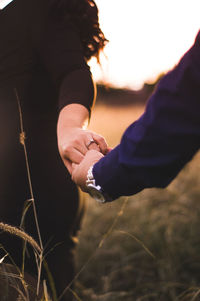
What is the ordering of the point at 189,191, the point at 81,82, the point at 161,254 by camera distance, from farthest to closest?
the point at 189,191 → the point at 161,254 → the point at 81,82

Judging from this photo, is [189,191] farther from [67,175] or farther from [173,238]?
[67,175]

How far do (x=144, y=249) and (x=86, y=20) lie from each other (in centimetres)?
200

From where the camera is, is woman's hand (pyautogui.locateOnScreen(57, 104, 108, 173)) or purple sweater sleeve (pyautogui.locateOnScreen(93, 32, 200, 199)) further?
woman's hand (pyautogui.locateOnScreen(57, 104, 108, 173))

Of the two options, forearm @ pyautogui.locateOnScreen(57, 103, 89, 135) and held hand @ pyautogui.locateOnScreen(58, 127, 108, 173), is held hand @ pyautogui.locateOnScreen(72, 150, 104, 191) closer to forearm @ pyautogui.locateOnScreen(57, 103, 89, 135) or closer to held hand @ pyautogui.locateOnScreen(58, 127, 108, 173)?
held hand @ pyautogui.locateOnScreen(58, 127, 108, 173)

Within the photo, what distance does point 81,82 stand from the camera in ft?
4.75

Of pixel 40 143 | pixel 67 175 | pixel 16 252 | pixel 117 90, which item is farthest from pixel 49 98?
pixel 117 90

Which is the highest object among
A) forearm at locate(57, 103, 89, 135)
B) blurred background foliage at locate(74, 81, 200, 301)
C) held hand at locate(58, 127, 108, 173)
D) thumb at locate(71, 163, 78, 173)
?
forearm at locate(57, 103, 89, 135)

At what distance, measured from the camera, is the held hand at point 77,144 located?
126cm

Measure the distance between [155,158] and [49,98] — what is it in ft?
2.59

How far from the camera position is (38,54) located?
59.3 inches

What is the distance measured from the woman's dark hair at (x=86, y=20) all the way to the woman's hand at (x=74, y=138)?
389 millimetres

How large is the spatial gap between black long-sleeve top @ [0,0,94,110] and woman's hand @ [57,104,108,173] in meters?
0.06

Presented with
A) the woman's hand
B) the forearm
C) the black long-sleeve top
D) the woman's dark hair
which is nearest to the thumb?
the woman's hand

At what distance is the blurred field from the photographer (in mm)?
2696
